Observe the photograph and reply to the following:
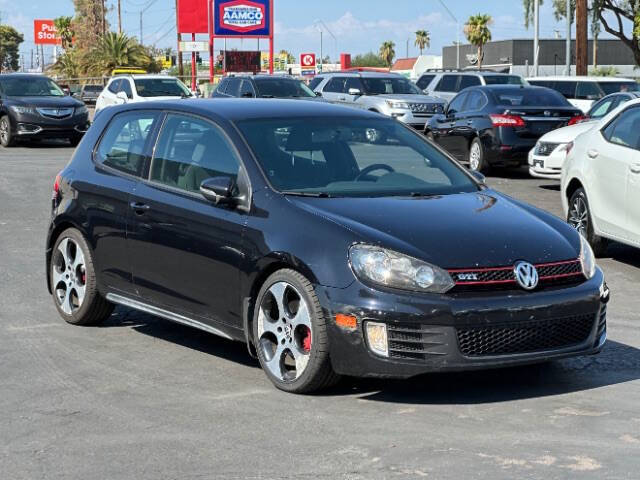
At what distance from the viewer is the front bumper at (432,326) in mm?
5785

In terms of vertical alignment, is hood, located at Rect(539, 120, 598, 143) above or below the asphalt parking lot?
above

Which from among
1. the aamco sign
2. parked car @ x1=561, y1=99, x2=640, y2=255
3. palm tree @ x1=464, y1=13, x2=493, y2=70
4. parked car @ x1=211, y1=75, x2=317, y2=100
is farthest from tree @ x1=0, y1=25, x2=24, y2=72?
parked car @ x1=561, y1=99, x2=640, y2=255

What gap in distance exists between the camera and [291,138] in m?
6.99

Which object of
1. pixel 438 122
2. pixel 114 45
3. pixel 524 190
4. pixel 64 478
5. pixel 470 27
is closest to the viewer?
pixel 64 478

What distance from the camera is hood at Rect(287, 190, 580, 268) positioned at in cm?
596

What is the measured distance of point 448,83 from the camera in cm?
3175

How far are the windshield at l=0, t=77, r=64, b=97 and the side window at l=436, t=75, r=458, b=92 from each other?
9.97 metres

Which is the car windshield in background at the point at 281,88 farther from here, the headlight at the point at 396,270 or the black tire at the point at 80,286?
the headlight at the point at 396,270

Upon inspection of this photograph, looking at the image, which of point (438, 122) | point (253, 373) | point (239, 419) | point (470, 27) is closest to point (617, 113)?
point (253, 373)

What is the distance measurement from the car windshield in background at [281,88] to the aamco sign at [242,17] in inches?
1076

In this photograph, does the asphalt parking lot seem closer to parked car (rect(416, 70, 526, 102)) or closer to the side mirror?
the side mirror

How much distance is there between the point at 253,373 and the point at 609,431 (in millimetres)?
2091

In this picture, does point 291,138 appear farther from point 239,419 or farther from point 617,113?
point 617,113

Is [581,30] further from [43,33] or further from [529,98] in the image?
[43,33]
